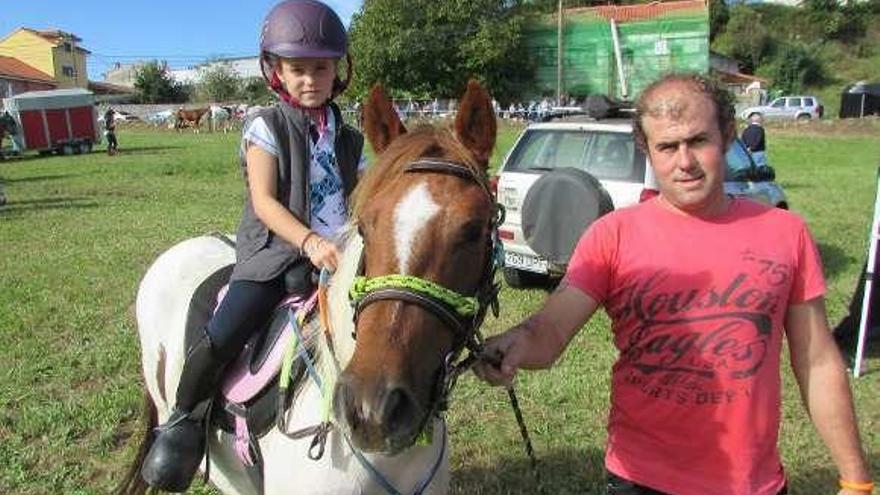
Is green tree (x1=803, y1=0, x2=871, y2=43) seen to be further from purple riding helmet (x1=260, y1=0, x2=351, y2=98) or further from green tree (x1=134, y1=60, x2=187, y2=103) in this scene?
purple riding helmet (x1=260, y1=0, x2=351, y2=98)

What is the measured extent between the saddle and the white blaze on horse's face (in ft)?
2.44

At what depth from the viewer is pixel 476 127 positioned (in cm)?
216

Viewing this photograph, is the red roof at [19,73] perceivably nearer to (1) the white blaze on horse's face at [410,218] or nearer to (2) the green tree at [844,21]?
(1) the white blaze on horse's face at [410,218]

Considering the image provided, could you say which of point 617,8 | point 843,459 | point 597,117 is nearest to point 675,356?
point 843,459

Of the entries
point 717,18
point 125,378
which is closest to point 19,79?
point 717,18

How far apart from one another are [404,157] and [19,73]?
7433 centimetres

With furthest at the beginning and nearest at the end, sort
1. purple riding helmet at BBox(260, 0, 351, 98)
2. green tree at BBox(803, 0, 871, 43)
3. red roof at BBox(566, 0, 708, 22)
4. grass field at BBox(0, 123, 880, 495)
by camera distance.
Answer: green tree at BBox(803, 0, 871, 43) < red roof at BBox(566, 0, 708, 22) < grass field at BBox(0, 123, 880, 495) < purple riding helmet at BBox(260, 0, 351, 98)

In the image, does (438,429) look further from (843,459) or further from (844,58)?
(844,58)

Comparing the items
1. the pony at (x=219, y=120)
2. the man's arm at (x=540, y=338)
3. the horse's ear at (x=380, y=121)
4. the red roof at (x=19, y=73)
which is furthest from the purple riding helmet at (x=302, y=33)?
the red roof at (x=19, y=73)

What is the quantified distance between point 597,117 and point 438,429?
243 inches

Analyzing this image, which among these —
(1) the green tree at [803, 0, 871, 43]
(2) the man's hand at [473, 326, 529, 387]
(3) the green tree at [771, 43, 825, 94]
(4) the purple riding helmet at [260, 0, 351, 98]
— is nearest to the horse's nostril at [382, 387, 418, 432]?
(2) the man's hand at [473, 326, 529, 387]

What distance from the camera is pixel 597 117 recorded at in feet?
26.9

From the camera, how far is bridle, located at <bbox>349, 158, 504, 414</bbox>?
1.74 meters

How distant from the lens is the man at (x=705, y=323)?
6.72 ft
